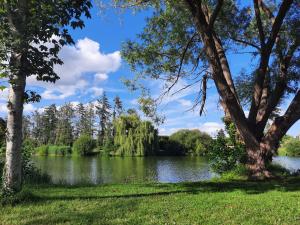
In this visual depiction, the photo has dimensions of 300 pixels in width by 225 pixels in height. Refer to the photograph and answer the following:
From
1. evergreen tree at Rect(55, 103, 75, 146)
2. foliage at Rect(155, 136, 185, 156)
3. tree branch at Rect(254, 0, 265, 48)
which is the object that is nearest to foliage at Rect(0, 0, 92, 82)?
tree branch at Rect(254, 0, 265, 48)

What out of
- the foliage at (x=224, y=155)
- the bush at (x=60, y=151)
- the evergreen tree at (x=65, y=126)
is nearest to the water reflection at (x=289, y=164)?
the foliage at (x=224, y=155)

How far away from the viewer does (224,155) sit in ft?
53.6

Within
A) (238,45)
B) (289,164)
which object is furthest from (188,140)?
(238,45)

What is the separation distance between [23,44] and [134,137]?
1949 inches

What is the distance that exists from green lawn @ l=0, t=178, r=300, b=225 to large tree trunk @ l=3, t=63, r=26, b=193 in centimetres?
48

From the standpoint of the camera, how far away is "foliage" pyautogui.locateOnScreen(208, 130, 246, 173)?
15880 mm

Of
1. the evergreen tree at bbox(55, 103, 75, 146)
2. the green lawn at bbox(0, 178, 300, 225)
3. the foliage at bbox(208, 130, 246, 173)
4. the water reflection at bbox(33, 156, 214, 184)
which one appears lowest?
the green lawn at bbox(0, 178, 300, 225)

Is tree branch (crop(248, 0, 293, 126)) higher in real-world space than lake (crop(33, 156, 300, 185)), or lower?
higher

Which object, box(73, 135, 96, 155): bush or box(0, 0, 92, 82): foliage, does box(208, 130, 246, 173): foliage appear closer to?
box(0, 0, 92, 82): foliage

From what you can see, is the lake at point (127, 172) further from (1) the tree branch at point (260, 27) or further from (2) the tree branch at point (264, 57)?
(1) the tree branch at point (260, 27)

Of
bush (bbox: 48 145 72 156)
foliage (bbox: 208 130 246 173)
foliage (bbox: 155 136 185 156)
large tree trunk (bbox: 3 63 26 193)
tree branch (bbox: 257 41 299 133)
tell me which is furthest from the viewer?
bush (bbox: 48 145 72 156)

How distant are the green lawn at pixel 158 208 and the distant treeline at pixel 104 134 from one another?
67.6 ft

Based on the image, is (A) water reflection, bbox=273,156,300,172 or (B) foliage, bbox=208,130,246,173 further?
(A) water reflection, bbox=273,156,300,172

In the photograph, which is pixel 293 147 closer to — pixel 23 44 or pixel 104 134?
pixel 104 134
